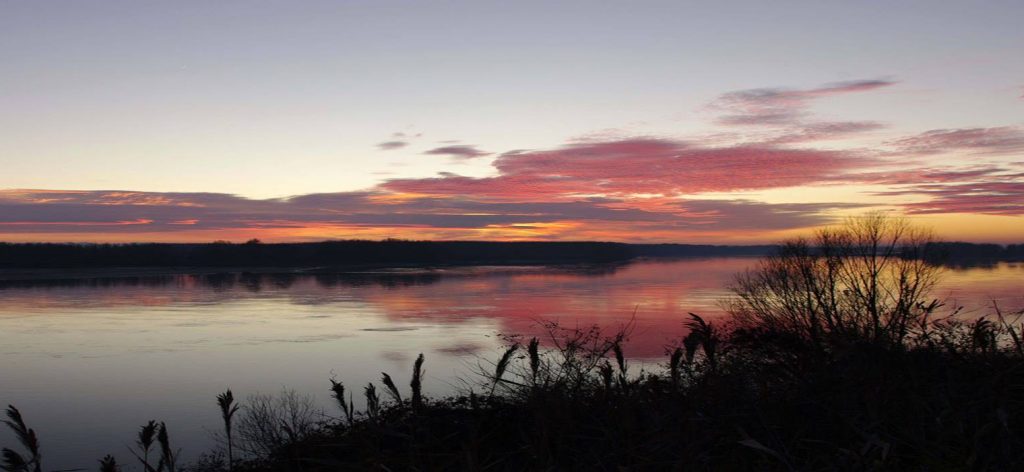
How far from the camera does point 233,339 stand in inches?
1430

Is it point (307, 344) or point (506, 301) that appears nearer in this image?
point (307, 344)

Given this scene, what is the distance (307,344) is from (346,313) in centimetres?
1536

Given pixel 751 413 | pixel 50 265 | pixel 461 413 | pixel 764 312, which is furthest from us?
pixel 50 265

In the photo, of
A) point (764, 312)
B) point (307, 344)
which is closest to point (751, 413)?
point (307, 344)

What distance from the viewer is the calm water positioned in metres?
20.7

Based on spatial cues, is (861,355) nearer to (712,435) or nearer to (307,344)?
(712,435)

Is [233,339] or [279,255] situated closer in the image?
[233,339]

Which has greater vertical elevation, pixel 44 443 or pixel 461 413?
pixel 461 413

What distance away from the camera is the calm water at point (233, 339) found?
68.0ft

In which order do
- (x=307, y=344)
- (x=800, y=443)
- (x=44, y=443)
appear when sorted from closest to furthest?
(x=800, y=443) < (x=44, y=443) < (x=307, y=344)

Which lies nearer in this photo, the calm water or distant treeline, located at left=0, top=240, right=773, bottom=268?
the calm water

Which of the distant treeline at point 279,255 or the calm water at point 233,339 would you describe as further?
the distant treeline at point 279,255

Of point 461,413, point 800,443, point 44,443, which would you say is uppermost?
point 800,443

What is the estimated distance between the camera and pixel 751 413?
650 cm
